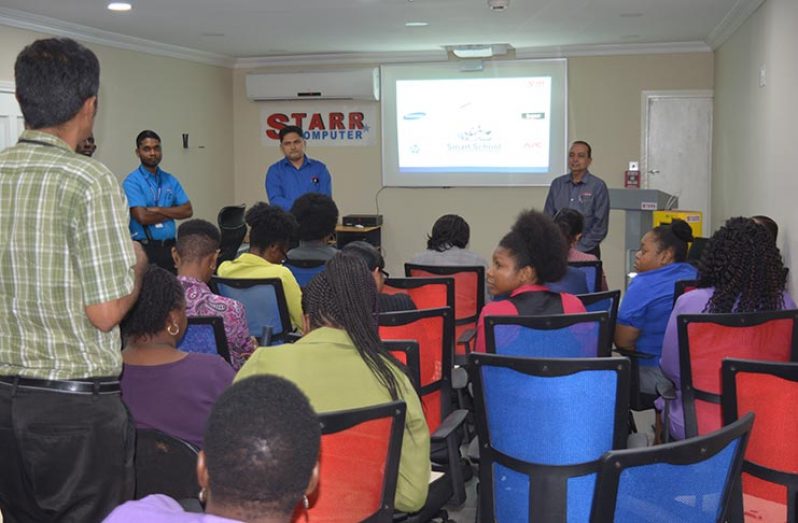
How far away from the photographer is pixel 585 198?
7.74 m

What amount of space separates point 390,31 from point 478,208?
8.90ft

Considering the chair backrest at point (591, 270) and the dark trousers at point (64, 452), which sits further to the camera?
the chair backrest at point (591, 270)

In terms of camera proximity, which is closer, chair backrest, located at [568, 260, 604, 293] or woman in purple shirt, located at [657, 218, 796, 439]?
woman in purple shirt, located at [657, 218, 796, 439]

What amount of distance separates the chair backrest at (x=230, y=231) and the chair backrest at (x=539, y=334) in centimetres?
513

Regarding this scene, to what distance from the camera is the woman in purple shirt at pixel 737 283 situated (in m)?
3.24

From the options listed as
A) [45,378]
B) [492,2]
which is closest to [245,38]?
[492,2]

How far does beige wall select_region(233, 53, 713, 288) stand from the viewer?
10109 millimetres

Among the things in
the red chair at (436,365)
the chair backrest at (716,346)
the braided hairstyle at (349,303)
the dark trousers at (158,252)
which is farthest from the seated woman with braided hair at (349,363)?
the dark trousers at (158,252)

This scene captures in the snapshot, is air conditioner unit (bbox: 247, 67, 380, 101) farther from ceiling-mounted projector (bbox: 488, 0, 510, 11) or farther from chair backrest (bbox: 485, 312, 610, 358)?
chair backrest (bbox: 485, 312, 610, 358)

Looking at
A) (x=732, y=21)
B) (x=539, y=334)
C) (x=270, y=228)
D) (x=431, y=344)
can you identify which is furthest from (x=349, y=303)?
(x=732, y=21)

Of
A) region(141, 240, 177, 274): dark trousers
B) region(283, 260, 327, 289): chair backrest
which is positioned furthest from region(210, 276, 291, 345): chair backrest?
region(141, 240, 177, 274): dark trousers

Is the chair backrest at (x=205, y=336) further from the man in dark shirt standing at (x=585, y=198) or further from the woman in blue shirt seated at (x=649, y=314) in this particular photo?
the man in dark shirt standing at (x=585, y=198)

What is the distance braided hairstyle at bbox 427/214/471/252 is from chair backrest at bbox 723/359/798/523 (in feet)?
9.46

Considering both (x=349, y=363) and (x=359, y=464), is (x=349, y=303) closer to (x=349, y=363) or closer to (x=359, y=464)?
(x=349, y=363)
